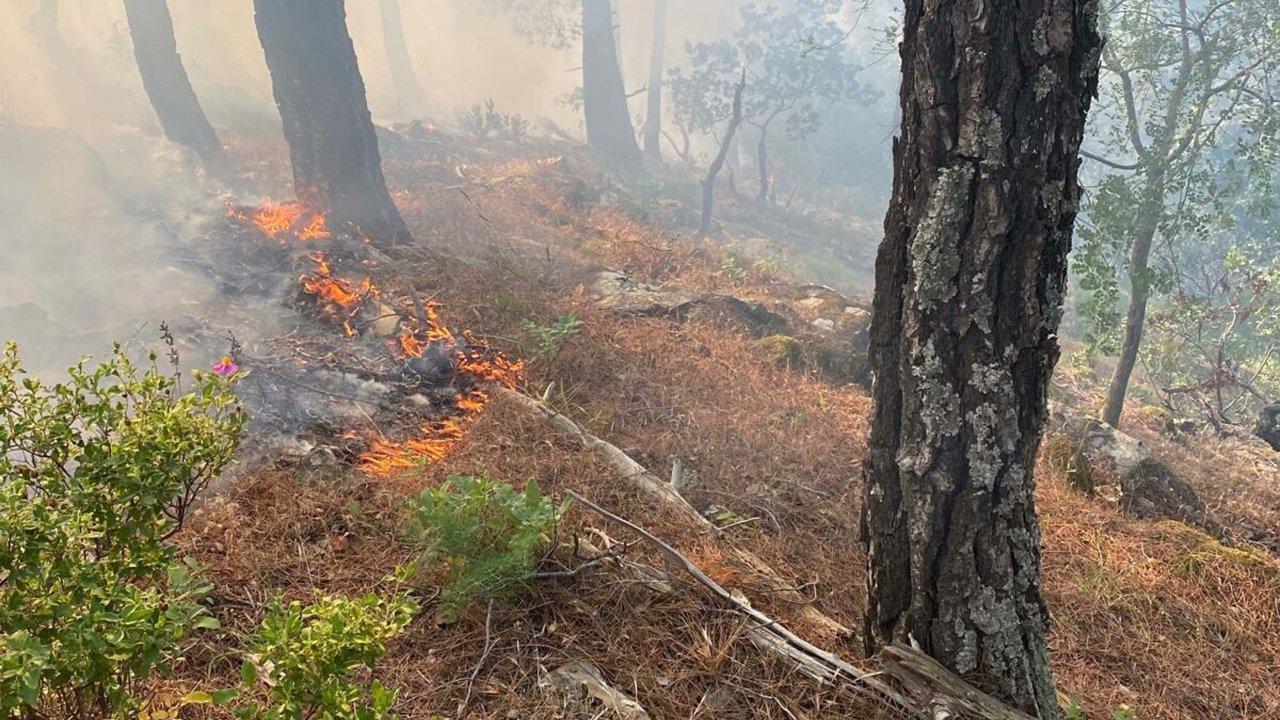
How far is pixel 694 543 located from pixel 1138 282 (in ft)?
23.0

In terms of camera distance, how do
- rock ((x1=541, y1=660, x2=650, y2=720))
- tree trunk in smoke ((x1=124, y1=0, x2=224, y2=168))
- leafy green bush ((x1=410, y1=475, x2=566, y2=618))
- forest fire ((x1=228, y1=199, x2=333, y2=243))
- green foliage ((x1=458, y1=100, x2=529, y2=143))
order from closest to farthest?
rock ((x1=541, y1=660, x2=650, y2=720)) → leafy green bush ((x1=410, y1=475, x2=566, y2=618)) → forest fire ((x1=228, y1=199, x2=333, y2=243)) → tree trunk in smoke ((x1=124, y1=0, x2=224, y2=168)) → green foliage ((x1=458, y1=100, x2=529, y2=143))

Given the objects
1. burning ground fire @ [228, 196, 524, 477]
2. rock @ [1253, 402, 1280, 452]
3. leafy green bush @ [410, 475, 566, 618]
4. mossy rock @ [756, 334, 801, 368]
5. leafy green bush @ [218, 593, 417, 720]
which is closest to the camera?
leafy green bush @ [218, 593, 417, 720]

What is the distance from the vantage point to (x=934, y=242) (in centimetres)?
202

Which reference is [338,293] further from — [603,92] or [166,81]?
[603,92]

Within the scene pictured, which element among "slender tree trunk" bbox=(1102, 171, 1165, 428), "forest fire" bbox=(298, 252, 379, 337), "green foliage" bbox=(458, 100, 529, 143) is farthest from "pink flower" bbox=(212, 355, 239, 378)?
"green foliage" bbox=(458, 100, 529, 143)

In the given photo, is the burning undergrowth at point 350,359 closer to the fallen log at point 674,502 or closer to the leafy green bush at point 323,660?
the fallen log at point 674,502

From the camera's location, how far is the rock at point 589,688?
213cm

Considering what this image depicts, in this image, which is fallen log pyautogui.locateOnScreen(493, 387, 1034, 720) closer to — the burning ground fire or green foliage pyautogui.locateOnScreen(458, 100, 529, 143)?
the burning ground fire

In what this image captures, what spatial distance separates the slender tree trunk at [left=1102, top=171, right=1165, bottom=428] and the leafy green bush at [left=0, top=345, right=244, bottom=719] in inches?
333

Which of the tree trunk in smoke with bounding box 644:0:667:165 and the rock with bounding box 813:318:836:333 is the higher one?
the tree trunk in smoke with bounding box 644:0:667:165

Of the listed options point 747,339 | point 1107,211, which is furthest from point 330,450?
point 1107,211

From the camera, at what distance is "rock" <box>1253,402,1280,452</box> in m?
8.07

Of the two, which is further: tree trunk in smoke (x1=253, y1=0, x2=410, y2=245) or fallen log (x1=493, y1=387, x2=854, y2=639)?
tree trunk in smoke (x1=253, y1=0, x2=410, y2=245)

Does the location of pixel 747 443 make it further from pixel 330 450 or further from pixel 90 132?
pixel 90 132
